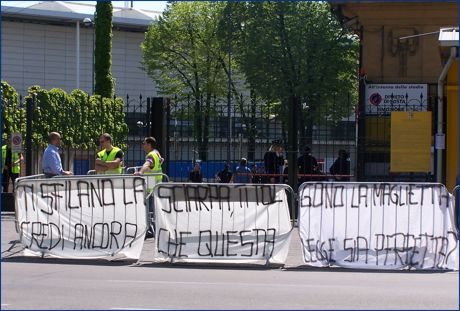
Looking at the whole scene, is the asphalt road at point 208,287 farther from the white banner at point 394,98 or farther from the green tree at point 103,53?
the green tree at point 103,53

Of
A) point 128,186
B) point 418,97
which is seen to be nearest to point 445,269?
point 128,186

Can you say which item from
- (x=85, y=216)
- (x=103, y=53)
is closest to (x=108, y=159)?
(x=85, y=216)

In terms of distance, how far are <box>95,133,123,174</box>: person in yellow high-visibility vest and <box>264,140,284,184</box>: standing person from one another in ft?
23.2

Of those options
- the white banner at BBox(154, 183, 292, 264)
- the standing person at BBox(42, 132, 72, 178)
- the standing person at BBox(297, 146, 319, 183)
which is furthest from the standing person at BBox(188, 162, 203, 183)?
the white banner at BBox(154, 183, 292, 264)

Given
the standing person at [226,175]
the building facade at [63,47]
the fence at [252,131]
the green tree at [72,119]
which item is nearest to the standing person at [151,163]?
the fence at [252,131]

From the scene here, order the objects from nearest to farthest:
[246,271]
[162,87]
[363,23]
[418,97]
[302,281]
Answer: [302,281], [246,271], [418,97], [363,23], [162,87]

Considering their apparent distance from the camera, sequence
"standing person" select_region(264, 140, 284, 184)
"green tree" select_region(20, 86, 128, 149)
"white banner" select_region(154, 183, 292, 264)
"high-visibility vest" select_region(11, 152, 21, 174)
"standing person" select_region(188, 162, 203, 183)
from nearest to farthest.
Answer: "white banner" select_region(154, 183, 292, 264), "green tree" select_region(20, 86, 128, 149), "high-visibility vest" select_region(11, 152, 21, 174), "standing person" select_region(264, 140, 284, 184), "standing person" select_region(188, 162, 203, 183)

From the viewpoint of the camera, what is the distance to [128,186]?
12.5 meters

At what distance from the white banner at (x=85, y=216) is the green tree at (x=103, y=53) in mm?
23229

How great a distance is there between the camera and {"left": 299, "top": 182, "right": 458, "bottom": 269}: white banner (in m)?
12.0

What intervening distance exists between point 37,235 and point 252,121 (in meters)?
9.30

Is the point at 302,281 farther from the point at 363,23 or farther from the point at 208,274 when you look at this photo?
the point at 363,23

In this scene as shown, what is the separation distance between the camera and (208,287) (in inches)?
399

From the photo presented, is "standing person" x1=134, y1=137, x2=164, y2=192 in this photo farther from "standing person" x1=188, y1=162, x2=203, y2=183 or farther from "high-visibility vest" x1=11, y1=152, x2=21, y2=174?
"standing person" x1=188, y1=162, x2=203, y2=183
